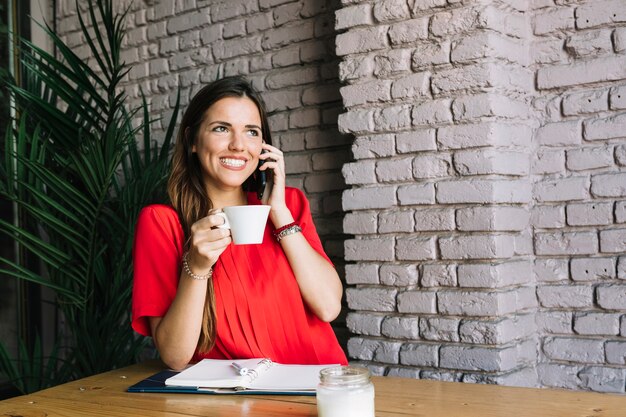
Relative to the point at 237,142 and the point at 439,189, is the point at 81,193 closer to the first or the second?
the point at 237,142

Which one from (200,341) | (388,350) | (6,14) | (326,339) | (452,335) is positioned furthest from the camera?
(6,14)

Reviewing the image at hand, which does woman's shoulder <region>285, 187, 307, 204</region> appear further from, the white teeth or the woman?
the white teeth

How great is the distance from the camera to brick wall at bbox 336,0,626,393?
2.01 m

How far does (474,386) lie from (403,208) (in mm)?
935

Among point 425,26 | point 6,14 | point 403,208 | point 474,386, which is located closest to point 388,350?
point 403,208

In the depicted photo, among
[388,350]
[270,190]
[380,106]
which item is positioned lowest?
[388,350]

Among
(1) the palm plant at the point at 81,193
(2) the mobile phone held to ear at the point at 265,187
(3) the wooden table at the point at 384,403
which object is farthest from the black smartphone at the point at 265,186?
(1) the palm plant at the point at 81,193

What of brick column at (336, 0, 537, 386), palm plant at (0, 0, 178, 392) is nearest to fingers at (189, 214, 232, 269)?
brick column at (336, 0, 537, 386)

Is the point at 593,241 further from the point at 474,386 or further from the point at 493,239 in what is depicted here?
the point at 474,386

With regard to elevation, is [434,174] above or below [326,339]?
above

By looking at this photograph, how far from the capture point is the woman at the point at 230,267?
Result: 1.74 meters

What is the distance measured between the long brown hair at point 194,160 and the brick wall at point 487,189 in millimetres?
458

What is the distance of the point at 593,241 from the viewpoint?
2020 millimetres

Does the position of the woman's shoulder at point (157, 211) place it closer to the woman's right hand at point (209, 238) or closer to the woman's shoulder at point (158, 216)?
the woman's shoulder at point (158, 216)
